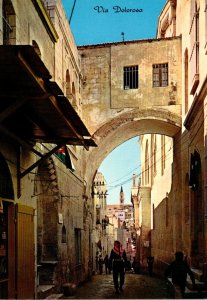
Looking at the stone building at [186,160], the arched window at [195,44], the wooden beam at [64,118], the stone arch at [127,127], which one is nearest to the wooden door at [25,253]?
the wooden beam at [64,118]

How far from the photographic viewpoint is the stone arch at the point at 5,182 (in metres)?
8.52

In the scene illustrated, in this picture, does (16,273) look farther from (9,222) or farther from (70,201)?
(70,201)

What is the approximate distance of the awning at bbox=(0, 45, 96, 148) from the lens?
19.6ft

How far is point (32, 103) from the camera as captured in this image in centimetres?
754

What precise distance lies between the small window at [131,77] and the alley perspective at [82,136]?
0.04m

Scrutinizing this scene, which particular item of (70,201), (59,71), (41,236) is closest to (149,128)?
(70,201)

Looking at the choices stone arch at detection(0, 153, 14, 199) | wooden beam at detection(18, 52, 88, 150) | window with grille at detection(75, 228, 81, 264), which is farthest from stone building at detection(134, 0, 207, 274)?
stone arch at detection(0, 153, 14, 199)

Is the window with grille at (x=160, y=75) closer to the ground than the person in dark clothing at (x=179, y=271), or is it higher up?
higher up

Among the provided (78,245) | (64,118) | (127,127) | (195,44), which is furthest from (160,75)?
(64,118)

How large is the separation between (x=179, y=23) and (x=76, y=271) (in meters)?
10.4

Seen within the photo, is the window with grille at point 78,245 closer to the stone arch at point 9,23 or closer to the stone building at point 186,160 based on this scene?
the stone building at point 186,160

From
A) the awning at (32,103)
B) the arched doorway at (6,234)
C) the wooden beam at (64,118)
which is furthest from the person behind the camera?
the arched doorway at (6,234)

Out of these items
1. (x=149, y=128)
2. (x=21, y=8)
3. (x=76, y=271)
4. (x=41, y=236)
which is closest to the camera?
(x=21, y=8)

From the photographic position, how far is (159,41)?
19578mm
